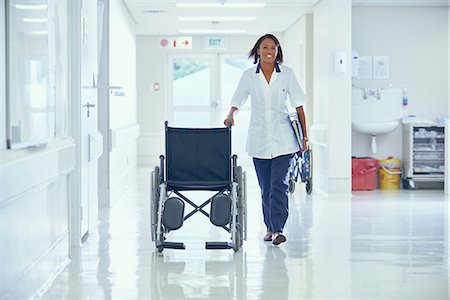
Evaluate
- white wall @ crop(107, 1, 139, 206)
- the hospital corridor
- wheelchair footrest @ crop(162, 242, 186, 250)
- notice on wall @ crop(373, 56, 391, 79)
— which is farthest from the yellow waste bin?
wheelchair footrest @ crop(162, 242, 186, 250)

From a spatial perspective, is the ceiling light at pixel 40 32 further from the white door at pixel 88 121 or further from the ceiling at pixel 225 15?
the ceiling at pixel 225 15

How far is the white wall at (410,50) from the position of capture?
1137 cm

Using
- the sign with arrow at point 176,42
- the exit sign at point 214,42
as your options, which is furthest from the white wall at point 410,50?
the sign with arrow at point 176,42

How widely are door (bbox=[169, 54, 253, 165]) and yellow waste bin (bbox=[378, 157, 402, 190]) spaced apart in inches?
204

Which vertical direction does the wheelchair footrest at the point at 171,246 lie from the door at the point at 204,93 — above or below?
below

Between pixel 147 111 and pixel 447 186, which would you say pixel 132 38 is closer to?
pixel 147 111

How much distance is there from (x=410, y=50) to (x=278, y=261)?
6.77m

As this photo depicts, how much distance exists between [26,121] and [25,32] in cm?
43

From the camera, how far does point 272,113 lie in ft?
19.7

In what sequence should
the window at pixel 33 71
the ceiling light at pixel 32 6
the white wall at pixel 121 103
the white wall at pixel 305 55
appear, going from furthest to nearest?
the white wall at pixel 305 55
the white wall at pixel 121 103
the ceiling light at pixel 32 6
the window at pixel 33 71

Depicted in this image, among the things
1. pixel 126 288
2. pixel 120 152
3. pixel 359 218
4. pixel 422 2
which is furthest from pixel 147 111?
pixel 126 288

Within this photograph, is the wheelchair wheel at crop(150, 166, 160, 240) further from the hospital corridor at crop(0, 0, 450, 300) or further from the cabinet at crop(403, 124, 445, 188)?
the cabinet at crop(403, 124, 445, 188)

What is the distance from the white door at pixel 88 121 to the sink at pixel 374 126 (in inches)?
194

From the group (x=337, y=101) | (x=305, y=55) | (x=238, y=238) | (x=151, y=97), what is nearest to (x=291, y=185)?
(x=337, y=101)
